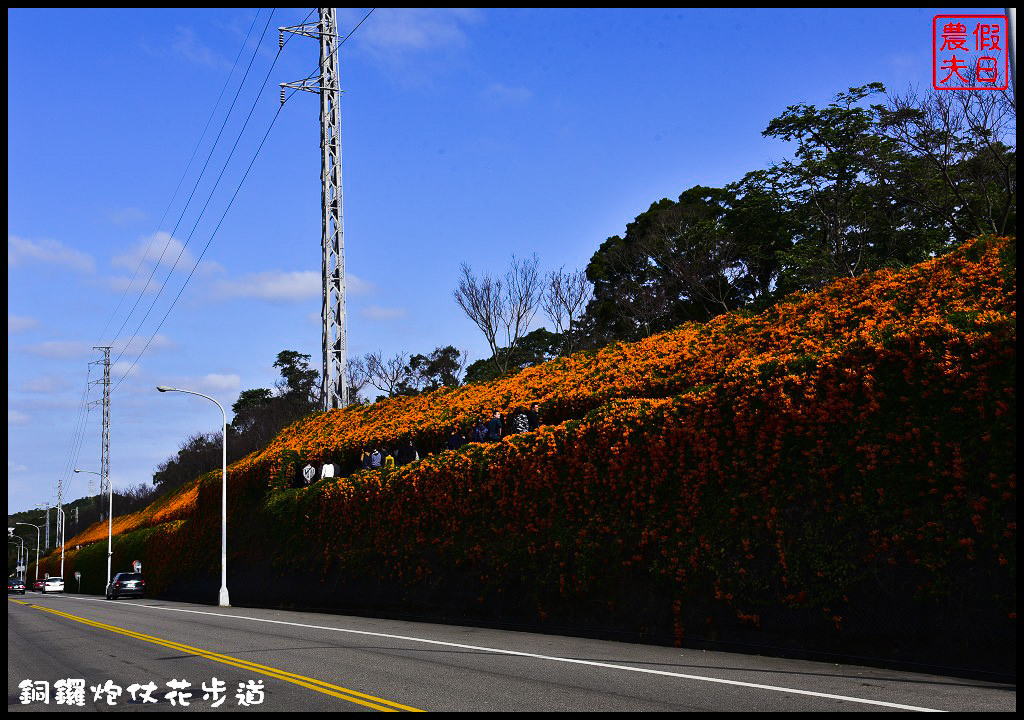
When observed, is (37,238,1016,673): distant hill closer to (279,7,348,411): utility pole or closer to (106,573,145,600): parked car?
(279,7,348,411): utility pole

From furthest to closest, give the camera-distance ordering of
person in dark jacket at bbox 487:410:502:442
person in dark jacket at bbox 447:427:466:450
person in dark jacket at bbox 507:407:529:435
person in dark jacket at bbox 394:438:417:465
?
person in dark jacket at bbox 394:438:417:465
person in dark jacket at bbox 447:427:466:450
person in dark jacket at bbox 487:410:502:442
person in dark jacket at bbox 507:407:529:435

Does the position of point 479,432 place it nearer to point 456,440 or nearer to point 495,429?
point 495,429

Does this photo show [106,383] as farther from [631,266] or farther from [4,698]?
[4,698]

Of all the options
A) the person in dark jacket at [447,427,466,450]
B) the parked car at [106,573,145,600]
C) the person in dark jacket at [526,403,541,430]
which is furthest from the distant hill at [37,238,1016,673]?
the parked car at [106,573,145,600]

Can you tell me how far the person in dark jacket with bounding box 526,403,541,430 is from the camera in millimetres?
22922

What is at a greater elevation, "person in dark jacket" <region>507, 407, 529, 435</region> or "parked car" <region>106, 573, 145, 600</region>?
"person in dark jacket" <region>507, 407, 529, 435</region>

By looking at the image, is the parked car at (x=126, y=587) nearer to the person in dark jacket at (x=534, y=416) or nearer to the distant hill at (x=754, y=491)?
the distant hill at (x=754, y=491)

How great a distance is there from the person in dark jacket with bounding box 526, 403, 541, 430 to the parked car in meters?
33.8

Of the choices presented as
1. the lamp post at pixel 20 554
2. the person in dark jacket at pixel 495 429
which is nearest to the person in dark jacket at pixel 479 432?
the person in dark jacket at pixel 495 429

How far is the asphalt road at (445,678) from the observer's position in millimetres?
9039

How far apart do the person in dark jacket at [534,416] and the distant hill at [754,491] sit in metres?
0.19

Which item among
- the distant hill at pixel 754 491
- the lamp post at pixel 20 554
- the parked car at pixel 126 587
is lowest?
the lamp post at pixel 20 554

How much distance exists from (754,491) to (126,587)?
42.6 m

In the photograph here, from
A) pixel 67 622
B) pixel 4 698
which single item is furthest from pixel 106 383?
pixel 4 698
